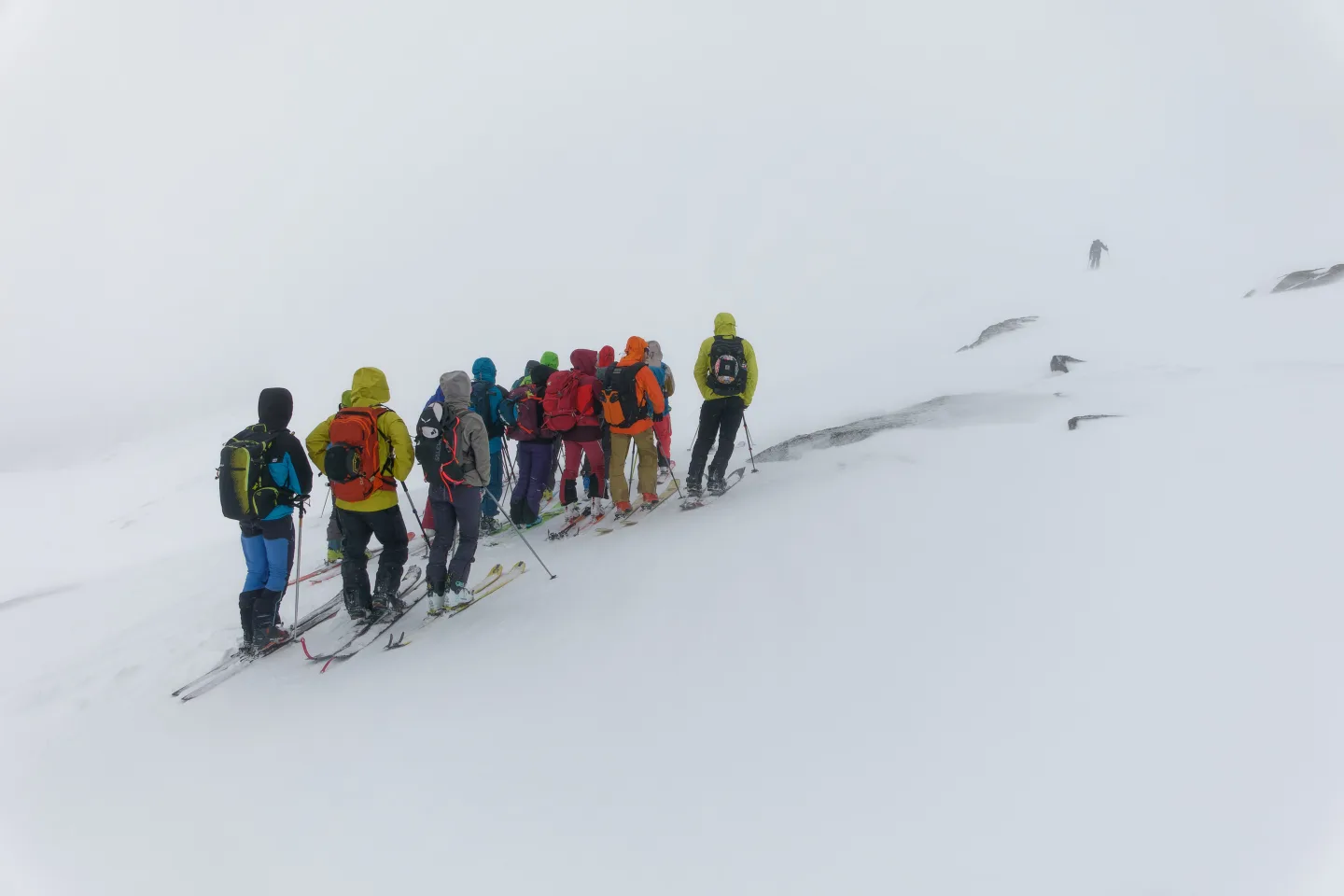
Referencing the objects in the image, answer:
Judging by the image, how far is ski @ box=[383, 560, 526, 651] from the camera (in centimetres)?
662

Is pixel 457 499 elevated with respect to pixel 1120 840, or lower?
elevated

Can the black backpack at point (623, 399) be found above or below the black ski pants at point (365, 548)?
above

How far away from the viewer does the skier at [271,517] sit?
6598 mm

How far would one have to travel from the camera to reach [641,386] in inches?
344

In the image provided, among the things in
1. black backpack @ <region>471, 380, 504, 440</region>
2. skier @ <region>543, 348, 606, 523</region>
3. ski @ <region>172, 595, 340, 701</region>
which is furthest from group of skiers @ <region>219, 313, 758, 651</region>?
black backpack @ <region>471, 380, 504, 440</region>

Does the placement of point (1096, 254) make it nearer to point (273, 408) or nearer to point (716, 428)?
point (716, 428)

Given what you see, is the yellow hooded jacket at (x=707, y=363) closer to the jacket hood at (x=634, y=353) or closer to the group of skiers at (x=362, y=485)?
the jacket hood at (x=634, y=353)

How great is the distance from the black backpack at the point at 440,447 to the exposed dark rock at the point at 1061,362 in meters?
9.31

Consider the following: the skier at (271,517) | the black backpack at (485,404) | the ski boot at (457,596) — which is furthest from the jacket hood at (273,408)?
the black backpack at (485,404)

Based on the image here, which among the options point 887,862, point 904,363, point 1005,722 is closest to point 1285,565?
point 1005,722

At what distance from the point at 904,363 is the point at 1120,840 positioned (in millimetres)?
14103

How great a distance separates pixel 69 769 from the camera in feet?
17.1

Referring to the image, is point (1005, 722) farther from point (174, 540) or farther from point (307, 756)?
point (174, 540)

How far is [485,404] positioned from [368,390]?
2731mm
